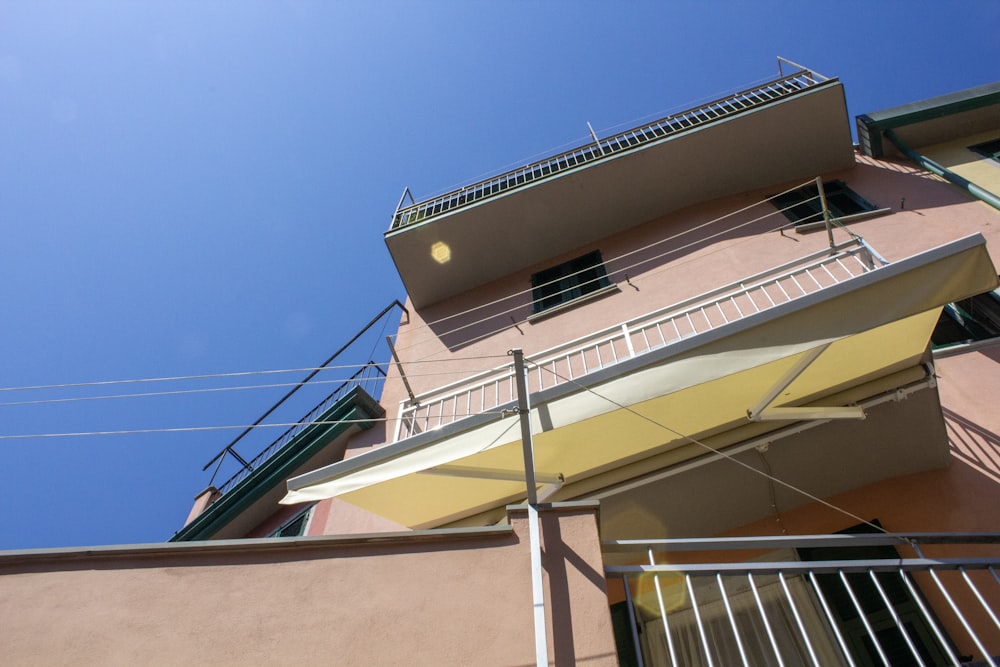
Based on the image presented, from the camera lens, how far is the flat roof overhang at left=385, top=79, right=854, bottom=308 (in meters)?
9.04

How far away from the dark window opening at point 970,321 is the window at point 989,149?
3602 mm

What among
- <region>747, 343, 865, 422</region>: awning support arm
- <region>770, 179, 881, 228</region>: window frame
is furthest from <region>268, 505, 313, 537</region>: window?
<region>770, 179, 881, 228</region>: window frame

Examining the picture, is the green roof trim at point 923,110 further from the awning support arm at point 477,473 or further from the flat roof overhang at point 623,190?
the awning support arm at point 477,473

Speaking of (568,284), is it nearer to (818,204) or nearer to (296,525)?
(818,204)

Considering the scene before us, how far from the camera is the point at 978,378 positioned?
Answer: 5.34m

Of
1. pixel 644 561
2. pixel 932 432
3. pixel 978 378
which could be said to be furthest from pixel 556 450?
pixel 978 378

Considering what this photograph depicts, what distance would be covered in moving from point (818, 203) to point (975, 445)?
4.43m

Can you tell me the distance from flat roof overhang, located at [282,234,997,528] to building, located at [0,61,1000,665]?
2 cm

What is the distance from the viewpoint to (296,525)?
27.5 ft

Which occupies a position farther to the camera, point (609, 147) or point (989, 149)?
point (609, 147)

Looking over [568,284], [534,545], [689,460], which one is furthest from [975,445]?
[568,284]

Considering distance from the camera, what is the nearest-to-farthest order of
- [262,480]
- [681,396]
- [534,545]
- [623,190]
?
[534,545] < [681,396] < [262,480] < [623,190]

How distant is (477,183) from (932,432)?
7894 millimetres

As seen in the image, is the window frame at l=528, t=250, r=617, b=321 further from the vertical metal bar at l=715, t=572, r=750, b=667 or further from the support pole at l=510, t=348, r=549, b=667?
the vertical metal bar at l=715, t=572, r=750, b=667
